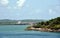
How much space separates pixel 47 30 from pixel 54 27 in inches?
38.7

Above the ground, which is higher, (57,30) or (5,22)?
(5,22)

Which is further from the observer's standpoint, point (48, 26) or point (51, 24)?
point (51, 24)

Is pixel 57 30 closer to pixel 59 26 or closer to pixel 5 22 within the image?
pixel 59 26

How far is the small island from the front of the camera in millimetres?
30188

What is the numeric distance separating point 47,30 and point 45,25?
94 cm

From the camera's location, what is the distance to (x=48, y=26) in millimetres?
30312

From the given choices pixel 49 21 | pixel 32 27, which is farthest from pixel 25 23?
pixel 49 21

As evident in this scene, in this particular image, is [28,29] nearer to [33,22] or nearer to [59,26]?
[33,22]

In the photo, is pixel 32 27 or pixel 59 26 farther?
pixel 32 27

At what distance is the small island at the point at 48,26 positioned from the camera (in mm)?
30188

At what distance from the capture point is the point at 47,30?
1197 inches

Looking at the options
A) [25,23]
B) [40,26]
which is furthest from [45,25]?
[25,23]

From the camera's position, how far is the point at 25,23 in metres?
33.8

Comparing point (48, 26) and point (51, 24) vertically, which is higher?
point (51, 24)
